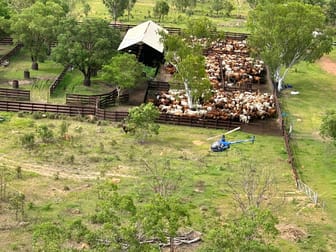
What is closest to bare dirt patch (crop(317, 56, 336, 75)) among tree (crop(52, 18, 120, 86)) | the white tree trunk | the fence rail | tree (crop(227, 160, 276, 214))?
the white tree trunk

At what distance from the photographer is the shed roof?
156 ft

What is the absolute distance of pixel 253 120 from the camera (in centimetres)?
3900

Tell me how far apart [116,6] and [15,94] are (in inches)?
1015

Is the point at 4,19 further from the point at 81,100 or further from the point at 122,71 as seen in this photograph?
the point at 122,71

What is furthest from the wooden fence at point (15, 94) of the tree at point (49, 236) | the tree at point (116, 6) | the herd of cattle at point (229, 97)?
the tree at point (116, 6)

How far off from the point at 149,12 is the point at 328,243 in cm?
5190

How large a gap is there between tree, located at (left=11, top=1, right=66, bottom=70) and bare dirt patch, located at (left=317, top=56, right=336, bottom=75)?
916 inches

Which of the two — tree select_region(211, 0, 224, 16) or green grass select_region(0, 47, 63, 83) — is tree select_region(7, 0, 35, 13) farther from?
tree select_region(211, 0, 224, 16)

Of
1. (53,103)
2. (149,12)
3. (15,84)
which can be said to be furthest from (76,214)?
(149,12)

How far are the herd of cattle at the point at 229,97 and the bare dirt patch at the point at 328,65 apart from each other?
20.0ft

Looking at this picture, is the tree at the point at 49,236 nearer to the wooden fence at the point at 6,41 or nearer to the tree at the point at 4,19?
the tree at the point at 4,19

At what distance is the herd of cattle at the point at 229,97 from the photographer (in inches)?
1545

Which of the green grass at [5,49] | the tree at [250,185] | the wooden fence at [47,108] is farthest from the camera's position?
the green grass at [5,49]

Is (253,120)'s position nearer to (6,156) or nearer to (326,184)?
(326,184)
